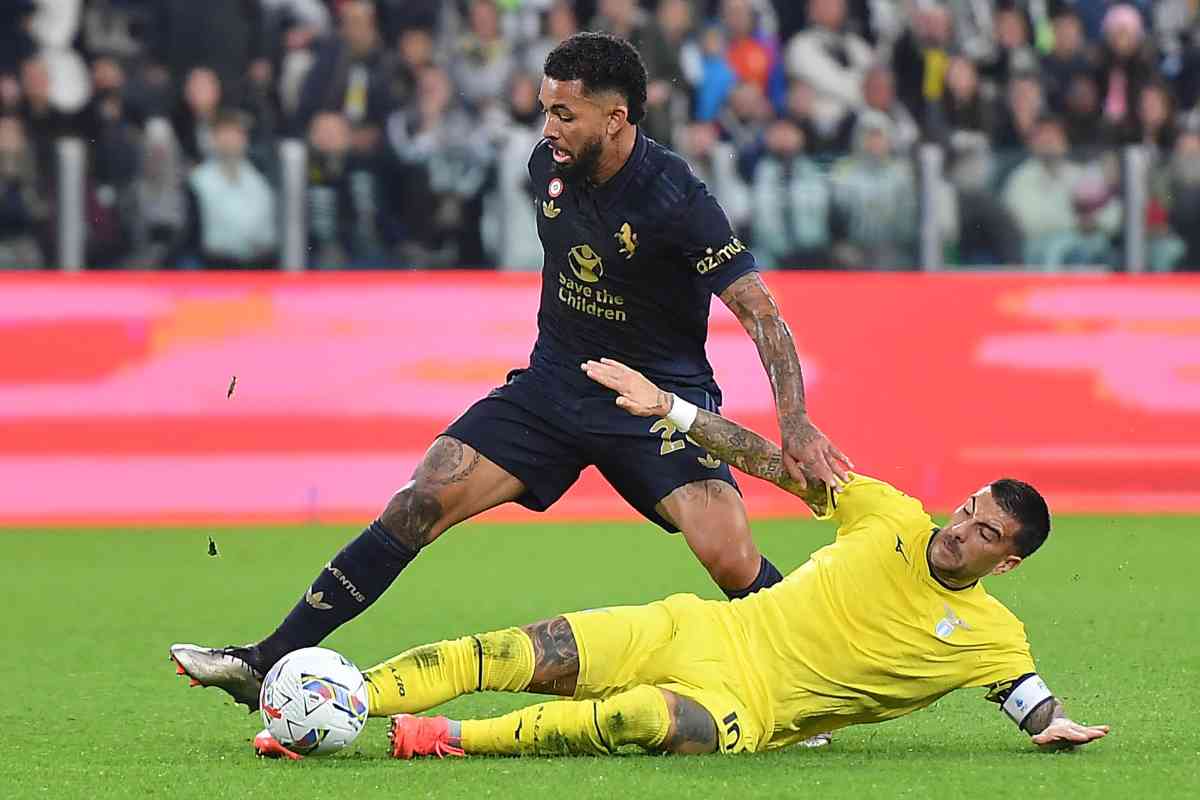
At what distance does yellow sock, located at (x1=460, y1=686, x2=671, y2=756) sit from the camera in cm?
609

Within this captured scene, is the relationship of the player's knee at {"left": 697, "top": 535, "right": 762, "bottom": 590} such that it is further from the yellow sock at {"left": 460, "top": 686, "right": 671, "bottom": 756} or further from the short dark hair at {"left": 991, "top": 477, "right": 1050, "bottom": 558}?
the short dark hair at {"left": 991, "top": 477, "right": 1050, "bottom": 558}

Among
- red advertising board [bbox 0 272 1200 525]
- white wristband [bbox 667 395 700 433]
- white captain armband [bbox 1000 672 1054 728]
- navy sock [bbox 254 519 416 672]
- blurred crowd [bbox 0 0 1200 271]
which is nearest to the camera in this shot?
white captain armband [bbox 1000 672 1054 728]

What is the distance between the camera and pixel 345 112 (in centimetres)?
1559

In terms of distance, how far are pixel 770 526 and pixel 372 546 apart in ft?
20.4

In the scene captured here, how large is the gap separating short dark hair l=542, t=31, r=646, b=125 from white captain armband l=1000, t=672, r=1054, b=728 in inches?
85.7

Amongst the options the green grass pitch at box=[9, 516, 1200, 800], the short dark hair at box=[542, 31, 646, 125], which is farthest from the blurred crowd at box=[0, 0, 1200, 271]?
the short dark hair at box=[542, 31, 646, 125]

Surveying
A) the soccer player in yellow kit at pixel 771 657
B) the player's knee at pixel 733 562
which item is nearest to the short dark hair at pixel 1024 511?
the soccer player in yellow kit at pixel 771 657

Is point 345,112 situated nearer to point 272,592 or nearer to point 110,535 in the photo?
point 110,535

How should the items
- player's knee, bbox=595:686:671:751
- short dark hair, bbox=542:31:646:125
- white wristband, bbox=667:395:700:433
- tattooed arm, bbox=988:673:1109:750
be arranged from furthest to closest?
short dark hair, bbox=542:31:646:125, white wristband, bbox=667:395:700:433, tattooed arm, bbox=988:673:1109:750, player's knee, bbox=595:686:671:751

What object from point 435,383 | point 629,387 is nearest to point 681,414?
point 629,387

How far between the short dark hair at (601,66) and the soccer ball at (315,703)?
2.01 m

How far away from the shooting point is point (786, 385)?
6.65m

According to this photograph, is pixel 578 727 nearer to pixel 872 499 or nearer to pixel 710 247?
pixel 872 499

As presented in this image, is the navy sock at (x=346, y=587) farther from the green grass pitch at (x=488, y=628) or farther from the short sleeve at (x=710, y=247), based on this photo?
the short sleeve at (x=710, y=247)
